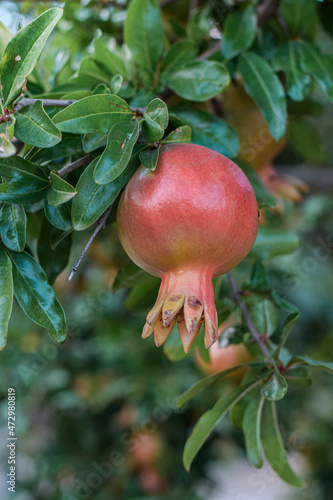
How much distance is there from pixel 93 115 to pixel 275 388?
41cm

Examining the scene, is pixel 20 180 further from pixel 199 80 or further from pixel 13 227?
pixel 199 80

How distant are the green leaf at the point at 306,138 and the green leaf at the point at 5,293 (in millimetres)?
951

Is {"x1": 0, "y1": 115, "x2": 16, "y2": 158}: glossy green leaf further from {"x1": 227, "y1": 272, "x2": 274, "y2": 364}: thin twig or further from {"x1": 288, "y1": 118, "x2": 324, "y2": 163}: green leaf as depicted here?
{"x1": 288, "y1": 118, "x2": 324, "y2": 163}: green leaf

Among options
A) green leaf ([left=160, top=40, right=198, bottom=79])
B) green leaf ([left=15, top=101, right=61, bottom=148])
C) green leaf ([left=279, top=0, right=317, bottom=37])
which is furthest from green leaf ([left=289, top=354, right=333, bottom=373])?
green leaf ([left=279, top=0, right=317, bottom=37])

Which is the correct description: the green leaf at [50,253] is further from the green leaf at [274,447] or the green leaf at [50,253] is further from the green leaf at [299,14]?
the green leaf at [299,14]

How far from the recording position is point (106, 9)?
1.20 meters

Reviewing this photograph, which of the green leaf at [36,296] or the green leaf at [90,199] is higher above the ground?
the green leaf at [90,199]

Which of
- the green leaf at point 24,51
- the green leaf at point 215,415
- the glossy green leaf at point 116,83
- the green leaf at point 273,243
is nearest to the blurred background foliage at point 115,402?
the green leaf at point 273,243

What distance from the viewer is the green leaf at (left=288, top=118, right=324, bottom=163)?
1313 millimetres

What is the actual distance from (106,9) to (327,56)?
597mm

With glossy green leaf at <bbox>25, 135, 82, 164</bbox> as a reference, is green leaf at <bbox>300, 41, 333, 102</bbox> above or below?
below

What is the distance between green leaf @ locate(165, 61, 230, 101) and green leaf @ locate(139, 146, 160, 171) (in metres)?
0.24

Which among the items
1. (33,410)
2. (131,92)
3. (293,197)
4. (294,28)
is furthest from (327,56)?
(33,410)

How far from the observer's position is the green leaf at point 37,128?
51 cm
